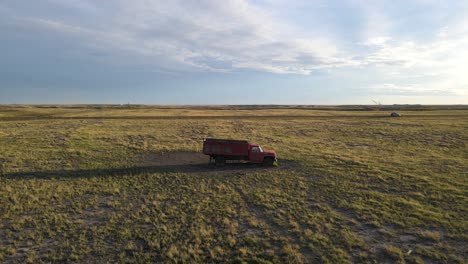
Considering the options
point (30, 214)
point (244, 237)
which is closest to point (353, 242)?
point (244, 237)

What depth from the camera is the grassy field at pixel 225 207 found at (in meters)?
11.4

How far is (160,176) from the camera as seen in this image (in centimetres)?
2103

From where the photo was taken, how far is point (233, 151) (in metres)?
24.0

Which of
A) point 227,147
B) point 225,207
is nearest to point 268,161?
point 227,147

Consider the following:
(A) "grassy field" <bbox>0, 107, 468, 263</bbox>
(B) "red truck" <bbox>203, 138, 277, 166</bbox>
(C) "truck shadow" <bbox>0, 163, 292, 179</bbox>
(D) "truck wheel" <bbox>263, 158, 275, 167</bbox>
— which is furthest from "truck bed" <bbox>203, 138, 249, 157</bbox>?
(D) "truck wheel" <bbox>263, 158, 275, 167</bbox>

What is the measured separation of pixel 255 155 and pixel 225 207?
8.99m

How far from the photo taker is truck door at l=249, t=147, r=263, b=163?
24.1 meters

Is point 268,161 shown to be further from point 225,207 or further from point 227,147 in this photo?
point 225,207

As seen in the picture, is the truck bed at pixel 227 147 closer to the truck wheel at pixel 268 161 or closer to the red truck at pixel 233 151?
the red truck at pixel 233 151

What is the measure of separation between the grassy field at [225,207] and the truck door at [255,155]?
758 mm

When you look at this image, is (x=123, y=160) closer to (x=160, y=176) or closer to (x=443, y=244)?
(x=160, y=176)

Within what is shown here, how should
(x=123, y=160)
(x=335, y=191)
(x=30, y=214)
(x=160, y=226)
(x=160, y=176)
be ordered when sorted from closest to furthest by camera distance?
(x=160, y=226) → (x=30, y=214) → (x=335, y=191) → (x=160, y=176) → (x=123, y=160)

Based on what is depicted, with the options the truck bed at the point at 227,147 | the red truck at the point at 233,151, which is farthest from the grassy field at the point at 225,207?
the truck bed at the point at 227,147

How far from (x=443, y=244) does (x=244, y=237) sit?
824cm
